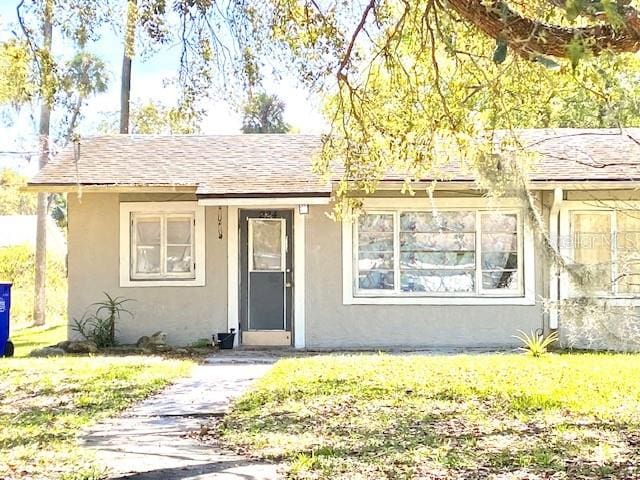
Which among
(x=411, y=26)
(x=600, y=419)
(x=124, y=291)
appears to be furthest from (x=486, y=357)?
(x=124, y=291)

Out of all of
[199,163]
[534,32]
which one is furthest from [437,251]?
[534,32]

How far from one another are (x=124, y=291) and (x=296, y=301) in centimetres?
305

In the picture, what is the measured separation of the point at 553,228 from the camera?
13.5 metres

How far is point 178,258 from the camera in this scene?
46.3 ft

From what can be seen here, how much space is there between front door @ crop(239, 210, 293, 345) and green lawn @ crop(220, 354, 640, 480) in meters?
2.87

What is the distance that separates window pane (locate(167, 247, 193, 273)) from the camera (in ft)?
46.3

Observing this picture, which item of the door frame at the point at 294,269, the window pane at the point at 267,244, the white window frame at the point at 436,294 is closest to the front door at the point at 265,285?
the window pane at the point at 267,244

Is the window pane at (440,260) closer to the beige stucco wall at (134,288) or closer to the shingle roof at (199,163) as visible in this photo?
the shingle roof at (199,163)

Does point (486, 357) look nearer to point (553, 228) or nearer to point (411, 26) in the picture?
point (553, 228)

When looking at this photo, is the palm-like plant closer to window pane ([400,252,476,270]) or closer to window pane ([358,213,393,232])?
window pane ([400,252,476,270])

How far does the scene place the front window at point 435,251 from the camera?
543 inches

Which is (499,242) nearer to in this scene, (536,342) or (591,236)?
(591,236)

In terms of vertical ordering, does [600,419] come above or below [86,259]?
below

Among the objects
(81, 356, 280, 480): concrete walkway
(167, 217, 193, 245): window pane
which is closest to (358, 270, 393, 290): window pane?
(167, 217, 193, 245): window pane
